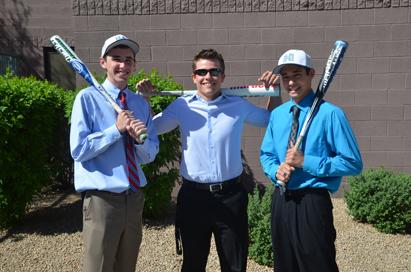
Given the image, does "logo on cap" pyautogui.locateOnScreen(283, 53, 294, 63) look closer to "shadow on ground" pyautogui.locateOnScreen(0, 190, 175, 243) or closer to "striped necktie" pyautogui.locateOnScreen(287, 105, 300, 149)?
"striped necktie" pyautogui.locateOnScreen(287, 105, 300, 149)

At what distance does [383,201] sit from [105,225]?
3.56 metres

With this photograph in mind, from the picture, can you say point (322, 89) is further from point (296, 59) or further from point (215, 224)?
point (215, 224)

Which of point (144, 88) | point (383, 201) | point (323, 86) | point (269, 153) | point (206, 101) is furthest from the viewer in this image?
point (383, 201)

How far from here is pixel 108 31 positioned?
6328 mm

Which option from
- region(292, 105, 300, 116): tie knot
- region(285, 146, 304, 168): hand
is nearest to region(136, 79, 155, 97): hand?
region(292, 105, 300, 116): tie knot

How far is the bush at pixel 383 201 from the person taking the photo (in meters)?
4.93

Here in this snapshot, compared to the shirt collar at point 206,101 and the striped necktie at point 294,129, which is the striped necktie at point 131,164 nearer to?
the shirt collar at point 206,101

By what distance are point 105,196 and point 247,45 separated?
13.6 ft

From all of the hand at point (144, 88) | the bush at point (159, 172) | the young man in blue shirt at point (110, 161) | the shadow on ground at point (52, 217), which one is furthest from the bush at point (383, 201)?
the shadow on ground at point (52, 217)

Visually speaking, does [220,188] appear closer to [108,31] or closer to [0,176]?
→ [0,176]

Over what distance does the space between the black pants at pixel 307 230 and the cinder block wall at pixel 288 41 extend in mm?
3743

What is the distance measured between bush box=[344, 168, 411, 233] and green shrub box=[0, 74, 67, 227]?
396 cm

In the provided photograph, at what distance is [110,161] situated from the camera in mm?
2680

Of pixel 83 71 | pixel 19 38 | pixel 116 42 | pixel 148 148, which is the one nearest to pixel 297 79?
pixel 148 148
